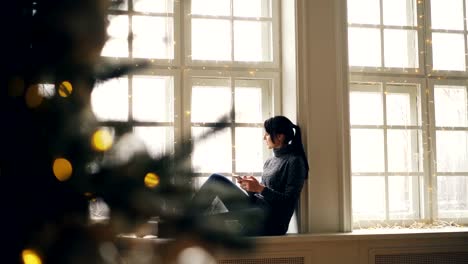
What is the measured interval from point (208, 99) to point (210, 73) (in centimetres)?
17

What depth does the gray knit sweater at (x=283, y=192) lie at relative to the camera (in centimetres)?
365

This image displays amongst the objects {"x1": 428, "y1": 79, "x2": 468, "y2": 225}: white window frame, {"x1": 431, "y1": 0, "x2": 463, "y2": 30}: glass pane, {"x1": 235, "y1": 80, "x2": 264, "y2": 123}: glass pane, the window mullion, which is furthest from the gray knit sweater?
{"x1": 431, "y1": 0, "x2": 463, "y2": 30}: glass pane

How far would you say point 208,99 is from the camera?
4.04 m

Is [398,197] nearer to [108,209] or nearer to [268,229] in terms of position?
[268,229]

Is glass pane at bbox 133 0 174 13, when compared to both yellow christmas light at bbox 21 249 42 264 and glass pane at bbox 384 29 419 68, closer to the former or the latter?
glass pane at bbox 384 29 419 68

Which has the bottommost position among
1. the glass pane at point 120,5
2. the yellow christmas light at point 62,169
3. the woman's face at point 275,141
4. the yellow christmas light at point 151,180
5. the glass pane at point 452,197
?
the glass pane at point 452,197

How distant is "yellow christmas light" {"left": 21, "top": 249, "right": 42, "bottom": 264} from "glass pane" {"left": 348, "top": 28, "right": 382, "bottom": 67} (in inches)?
136

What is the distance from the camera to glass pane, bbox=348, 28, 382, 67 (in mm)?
4242

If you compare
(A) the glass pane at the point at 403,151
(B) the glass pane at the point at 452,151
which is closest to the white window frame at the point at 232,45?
(A) the glass pane at the point at 403,151

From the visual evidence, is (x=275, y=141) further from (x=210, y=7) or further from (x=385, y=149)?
(x=210, y=7)

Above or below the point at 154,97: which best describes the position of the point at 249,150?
below

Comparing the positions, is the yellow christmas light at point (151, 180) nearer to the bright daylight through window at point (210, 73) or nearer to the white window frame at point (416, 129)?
→ the bright daylight through window at point (210, 73)

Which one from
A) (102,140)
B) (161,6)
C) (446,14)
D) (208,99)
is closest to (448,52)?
(446,14)

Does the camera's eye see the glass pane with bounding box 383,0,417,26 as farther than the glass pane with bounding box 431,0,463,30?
No
